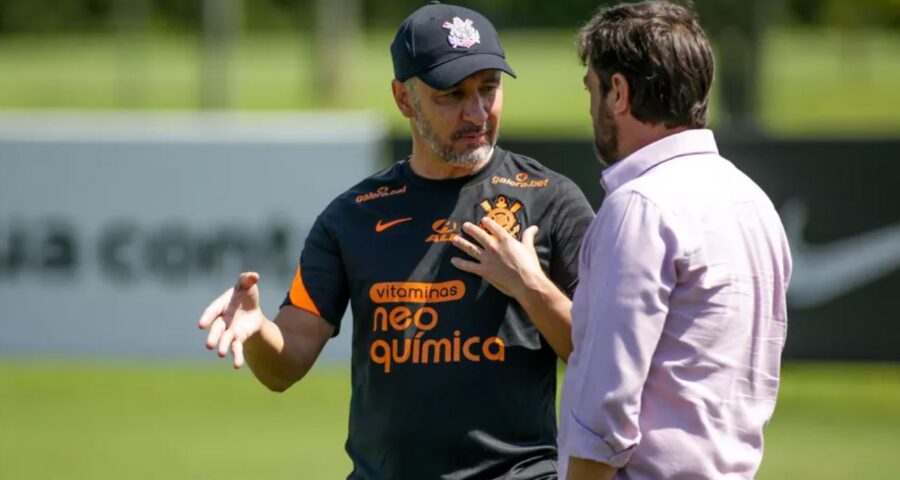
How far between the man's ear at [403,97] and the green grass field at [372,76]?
16071 millimetres

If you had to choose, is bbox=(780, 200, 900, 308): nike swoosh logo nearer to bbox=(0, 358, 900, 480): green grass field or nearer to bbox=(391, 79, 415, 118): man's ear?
bbox=(0, 358, 900, 480): green grass field

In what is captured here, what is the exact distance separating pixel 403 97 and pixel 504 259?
666 millimetres

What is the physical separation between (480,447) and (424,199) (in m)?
0.68

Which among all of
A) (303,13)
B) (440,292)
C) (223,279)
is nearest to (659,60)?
(440,292)

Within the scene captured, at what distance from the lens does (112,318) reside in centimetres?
1152

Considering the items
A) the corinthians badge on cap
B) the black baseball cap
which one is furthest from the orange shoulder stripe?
the corinthians badge on cap

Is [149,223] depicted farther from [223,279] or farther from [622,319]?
[622,319]

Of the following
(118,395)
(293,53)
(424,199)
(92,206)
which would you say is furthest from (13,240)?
(293,53)

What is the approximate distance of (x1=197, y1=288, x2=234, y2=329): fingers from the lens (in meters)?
3.72

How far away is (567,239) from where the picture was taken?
13.0 ft

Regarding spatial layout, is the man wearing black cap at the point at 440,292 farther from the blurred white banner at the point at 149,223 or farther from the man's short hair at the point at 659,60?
the blurred white banner at the point at 149,223

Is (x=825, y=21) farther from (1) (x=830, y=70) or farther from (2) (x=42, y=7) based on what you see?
(2) (x=42, y=7)

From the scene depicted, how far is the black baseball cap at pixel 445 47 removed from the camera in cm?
394

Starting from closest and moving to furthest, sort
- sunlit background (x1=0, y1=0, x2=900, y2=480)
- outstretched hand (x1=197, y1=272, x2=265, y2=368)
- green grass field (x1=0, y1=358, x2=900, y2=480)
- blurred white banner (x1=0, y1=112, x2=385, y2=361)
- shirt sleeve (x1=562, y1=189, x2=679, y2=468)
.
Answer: shirt sleeve (x1=562, y1=189, x2=679, y2=468), outstretched hand (x1=197, y1=272, x2=265, y2=368), green grass field (x1=0, y1=358, x2=900, y2=480), sunlit background (x1=0, y1=0, x2=900, y2=480), blurred white banner (x1=0, y1=112, x2=385, y2=361)
